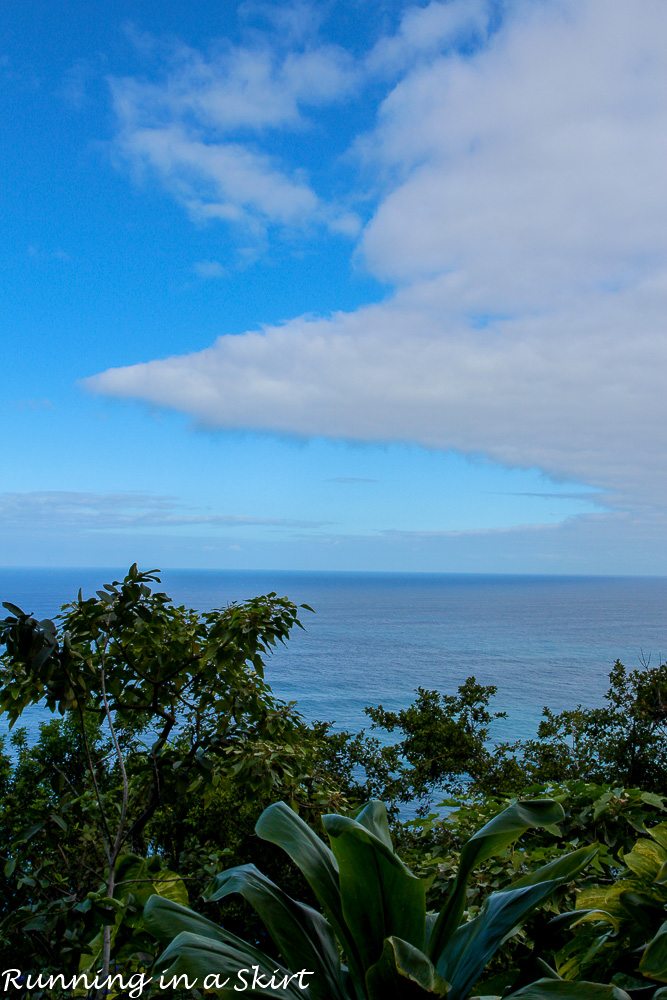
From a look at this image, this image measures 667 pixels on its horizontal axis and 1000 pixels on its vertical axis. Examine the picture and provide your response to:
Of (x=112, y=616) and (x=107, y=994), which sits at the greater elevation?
(x=112, y=616)

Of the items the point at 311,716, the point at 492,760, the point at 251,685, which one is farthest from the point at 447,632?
the point at 251,685

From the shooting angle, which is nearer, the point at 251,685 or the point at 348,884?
the point at 348,884

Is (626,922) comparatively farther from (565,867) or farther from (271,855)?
(271,855)

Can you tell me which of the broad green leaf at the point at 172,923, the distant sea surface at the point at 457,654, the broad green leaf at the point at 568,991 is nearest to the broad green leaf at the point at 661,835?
the broad green leaf at the point at 568,991

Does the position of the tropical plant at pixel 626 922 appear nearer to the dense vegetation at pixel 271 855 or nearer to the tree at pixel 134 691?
the dense vegetation at pixel 271 855

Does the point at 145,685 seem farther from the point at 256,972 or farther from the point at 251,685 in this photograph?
the point at 256,972

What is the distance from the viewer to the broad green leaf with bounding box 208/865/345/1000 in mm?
1381

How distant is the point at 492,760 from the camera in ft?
34.6

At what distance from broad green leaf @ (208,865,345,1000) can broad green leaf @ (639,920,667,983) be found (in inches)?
24.0

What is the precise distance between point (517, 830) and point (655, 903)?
372mm

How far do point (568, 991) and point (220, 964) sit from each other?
634mm

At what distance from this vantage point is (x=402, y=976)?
1.09 metres

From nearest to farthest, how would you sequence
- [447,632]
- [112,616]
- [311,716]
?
[112,616] < [311,716] < [447,632]

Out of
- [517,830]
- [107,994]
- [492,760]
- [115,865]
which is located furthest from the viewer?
[492,760]
